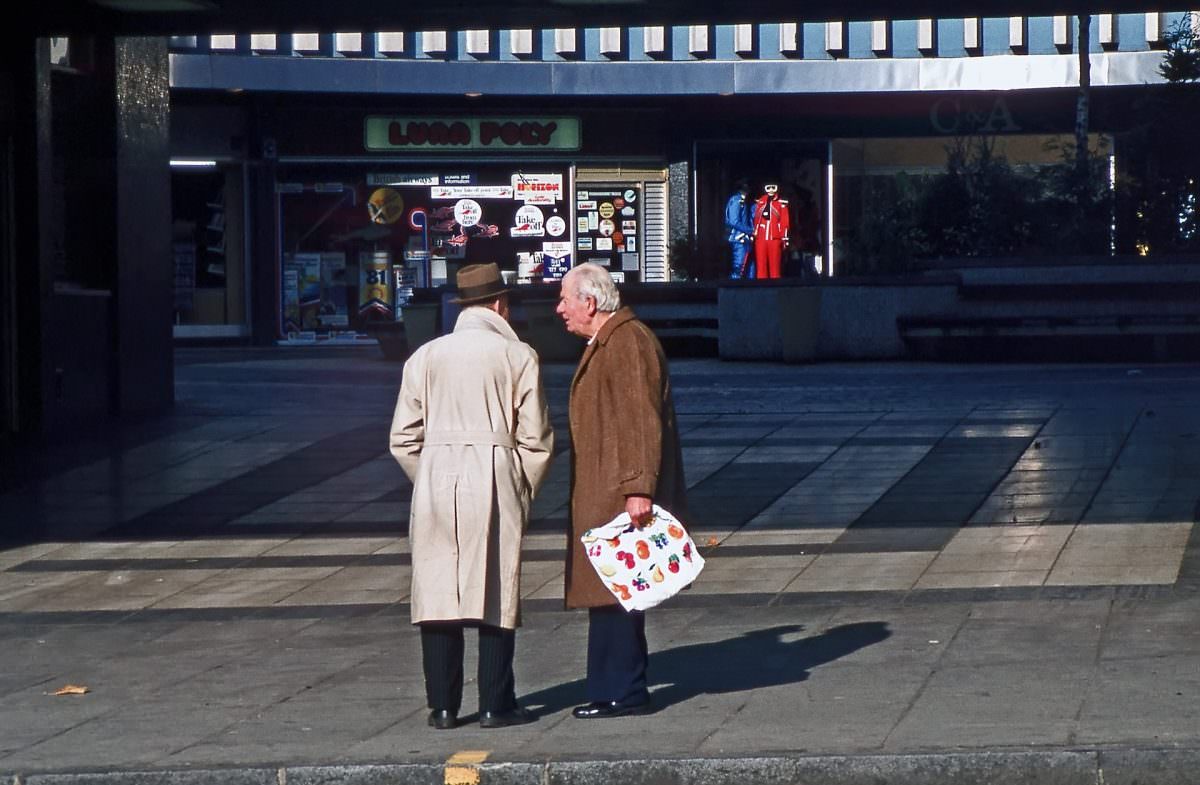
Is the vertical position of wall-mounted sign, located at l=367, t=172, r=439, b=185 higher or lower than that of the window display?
higher

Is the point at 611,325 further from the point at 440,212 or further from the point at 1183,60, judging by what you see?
the point at 440,212

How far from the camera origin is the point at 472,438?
249 inches

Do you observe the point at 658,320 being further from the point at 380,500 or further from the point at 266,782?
the point at 266,782

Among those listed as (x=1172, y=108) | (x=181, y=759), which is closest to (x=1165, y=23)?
(x=1172, y=108)

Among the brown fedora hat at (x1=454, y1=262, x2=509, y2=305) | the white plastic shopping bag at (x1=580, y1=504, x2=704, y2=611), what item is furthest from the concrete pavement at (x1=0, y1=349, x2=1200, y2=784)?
the brown fedora hat at (x1=454, y1=262, x2=509, y2=305)

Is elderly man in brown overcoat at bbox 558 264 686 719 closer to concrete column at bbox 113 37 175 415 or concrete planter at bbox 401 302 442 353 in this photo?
concrete column at bbox 113 37 175 415

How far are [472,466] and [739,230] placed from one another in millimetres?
23497

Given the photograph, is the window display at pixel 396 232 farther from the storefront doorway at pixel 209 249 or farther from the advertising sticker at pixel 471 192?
the storefront doorway at pixel 209 249

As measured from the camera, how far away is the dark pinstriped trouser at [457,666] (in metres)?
6.39

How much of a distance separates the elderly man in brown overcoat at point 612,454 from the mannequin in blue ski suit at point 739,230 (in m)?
22.2

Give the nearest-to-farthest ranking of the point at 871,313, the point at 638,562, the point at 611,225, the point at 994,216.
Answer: the point at 638,562 < the point at 871,313 < the point at 994,216 < the point at 611,225

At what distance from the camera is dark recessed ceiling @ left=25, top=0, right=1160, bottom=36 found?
1379 centimetres

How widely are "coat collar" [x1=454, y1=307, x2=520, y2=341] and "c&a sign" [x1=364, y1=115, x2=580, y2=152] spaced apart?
24908mm

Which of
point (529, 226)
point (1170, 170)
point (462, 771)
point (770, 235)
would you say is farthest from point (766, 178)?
point (462, 771)
